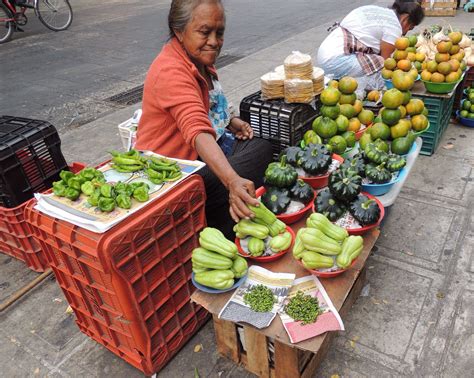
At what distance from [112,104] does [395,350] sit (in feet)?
18.0

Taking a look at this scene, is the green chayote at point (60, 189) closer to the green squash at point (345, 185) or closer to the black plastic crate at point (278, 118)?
the green squash at point (345, 185)

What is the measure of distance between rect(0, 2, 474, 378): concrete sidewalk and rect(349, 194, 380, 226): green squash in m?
0.77

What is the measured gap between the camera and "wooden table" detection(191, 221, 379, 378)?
1.88 meters

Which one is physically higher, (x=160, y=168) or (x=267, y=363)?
(x=160, y=168)

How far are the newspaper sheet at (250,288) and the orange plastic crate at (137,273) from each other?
0.42 metres

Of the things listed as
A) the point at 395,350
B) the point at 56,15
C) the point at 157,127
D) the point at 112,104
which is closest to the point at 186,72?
the point at 157,127

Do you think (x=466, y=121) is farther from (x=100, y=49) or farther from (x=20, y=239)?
(x=100, y=49)

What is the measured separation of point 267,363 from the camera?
2.09 m

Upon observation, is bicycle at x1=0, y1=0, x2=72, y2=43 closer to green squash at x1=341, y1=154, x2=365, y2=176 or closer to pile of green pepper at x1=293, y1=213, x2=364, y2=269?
green squash at x1=341, y1=154, x2=365, y2=176

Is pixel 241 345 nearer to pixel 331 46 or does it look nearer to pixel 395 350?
pixel 395 350

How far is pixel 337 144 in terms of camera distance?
2.98m

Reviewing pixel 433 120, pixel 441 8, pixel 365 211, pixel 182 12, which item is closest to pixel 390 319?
pixel 365 211

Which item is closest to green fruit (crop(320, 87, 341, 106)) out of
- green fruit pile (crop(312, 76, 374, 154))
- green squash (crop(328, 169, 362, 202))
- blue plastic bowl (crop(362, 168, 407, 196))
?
green fruit pile (crop(312, 76, 374, 154))

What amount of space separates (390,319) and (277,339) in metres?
1.13
